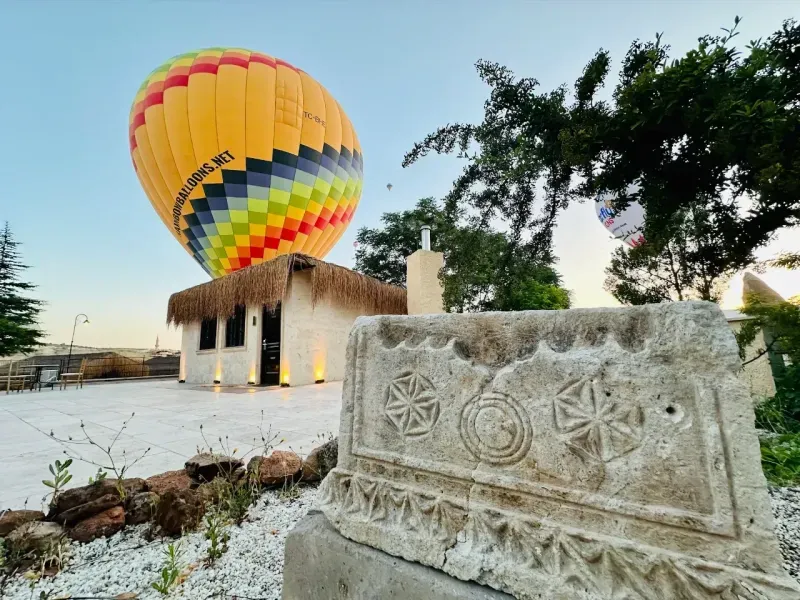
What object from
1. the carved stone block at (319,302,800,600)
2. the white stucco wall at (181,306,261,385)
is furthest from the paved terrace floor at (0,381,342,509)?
the white stucco wall at (181,306,261,385)

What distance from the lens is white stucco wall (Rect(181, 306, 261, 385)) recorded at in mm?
8930

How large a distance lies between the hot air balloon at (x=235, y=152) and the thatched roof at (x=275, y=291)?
1.48 meters

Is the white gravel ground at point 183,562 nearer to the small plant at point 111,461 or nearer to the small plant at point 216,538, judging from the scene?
the small plant at point 216,538

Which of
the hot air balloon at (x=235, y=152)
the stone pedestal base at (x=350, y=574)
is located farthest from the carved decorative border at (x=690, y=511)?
the hot air balloon at (x=235, y=152)

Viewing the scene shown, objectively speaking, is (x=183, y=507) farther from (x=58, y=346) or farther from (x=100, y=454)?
(x=58, y=346)

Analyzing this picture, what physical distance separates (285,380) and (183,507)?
692 centimetres

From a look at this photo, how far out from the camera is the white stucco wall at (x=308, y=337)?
8547 millimetres

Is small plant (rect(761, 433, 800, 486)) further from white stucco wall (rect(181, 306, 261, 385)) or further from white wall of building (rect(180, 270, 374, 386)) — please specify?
white stucco wall (rect(181, 306, 261, 385))

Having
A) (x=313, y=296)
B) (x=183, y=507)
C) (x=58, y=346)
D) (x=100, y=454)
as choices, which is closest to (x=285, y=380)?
(x=313, y=296)

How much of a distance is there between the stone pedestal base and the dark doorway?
8331 millimetres

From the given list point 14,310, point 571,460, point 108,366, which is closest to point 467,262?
point 571,460

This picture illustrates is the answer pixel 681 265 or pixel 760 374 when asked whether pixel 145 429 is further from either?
pixel 760 374

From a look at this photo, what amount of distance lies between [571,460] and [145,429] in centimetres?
440

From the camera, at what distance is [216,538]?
60.9 inches
